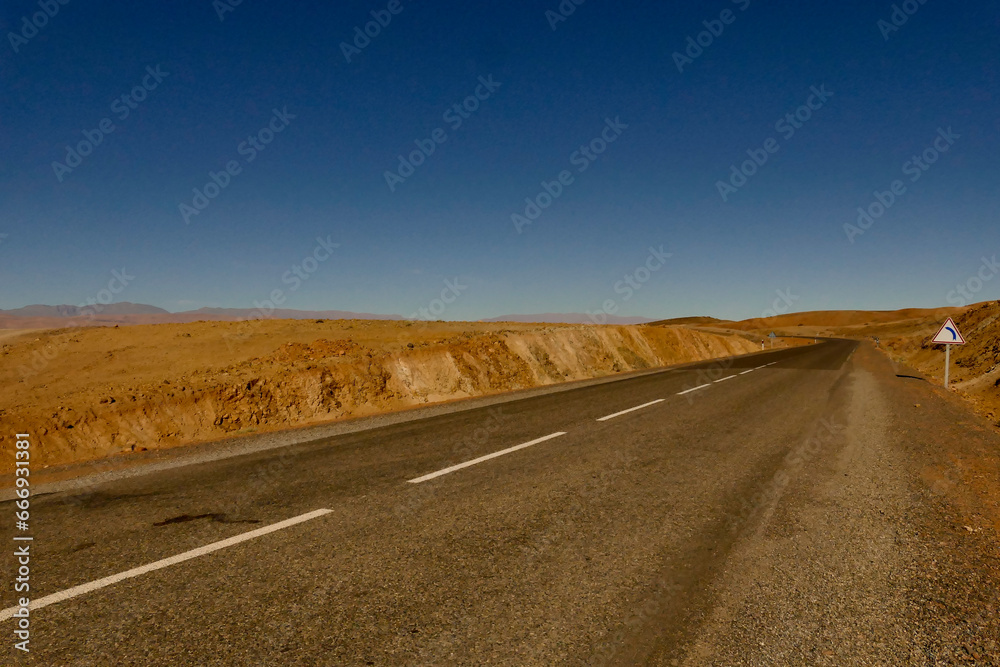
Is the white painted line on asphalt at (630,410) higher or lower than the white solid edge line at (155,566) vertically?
lower

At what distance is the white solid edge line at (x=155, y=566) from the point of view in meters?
3.19

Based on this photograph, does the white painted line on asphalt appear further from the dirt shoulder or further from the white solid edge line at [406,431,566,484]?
the dirt shoulder

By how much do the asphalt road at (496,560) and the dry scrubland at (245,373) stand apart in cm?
479

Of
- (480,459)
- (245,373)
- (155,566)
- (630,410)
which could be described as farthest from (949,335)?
(245,373)

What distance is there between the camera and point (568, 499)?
5223 millimetres

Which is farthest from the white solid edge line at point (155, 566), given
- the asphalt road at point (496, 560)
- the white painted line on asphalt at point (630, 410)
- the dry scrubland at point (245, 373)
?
the dry scrubland at point (245, 373)

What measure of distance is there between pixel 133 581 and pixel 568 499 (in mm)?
3700

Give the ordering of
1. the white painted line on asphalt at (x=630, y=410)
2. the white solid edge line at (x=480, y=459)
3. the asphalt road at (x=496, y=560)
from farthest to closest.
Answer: the white painted line on asphalt at (x=630, y=410) < the white solid edge line at (x=480, y=459) < the asphalt road at (x=496, y=560)

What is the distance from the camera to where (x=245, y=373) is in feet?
44.5

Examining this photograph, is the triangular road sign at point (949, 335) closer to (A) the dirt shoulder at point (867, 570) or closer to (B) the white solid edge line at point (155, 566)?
(A) the dirt shoulder at point (867, 570)

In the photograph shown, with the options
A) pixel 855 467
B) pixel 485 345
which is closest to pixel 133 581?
pixel 855 467

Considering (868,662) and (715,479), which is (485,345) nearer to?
(715,479)

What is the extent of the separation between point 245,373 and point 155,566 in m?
10.8

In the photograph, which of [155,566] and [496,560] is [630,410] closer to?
[496,560]
